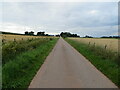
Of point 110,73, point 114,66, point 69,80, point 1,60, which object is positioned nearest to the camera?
point 69,80

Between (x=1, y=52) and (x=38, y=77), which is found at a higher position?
(x=1, y=52)

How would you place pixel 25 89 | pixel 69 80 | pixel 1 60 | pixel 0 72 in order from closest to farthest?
pixel 25 89 < pixel 69 80 < pixel 0 72 < pixel 1 60

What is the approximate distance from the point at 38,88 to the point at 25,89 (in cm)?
44

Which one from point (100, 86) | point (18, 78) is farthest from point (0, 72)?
point (100, 86)

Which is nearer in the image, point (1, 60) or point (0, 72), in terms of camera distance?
point (0, 72)

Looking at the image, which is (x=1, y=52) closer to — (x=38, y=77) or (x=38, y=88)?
(x=38, y=77)

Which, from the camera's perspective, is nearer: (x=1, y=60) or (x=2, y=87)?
(x=2, y=87)

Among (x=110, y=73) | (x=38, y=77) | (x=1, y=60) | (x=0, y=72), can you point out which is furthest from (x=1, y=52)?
(x=110, y=73)

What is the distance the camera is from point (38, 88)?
6762mm

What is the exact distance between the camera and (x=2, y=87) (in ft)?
22.4

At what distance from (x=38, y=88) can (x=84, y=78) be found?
232 centimetres

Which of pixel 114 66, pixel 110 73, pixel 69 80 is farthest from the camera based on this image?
pixel 114 66

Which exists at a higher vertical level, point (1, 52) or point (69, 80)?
point (1, 52)

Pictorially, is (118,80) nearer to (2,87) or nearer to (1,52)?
(2,87)
